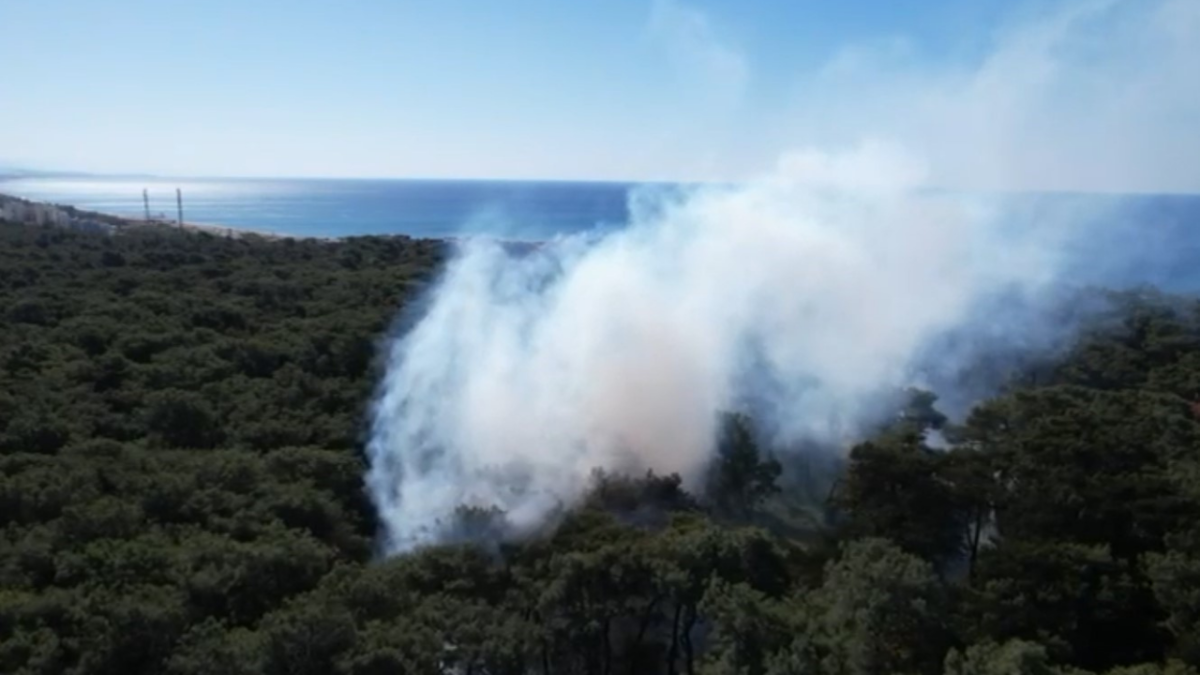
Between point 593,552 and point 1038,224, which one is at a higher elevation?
point 1038,224

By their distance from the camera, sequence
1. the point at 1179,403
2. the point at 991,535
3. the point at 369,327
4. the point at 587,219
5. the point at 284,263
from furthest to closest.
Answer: the point at 587,219 → the point at 284,263 → the point at 369,327 → the point at 1179,403 → the point at 991,535

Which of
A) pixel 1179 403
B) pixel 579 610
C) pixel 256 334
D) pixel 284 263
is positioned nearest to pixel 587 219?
pixel 284 263

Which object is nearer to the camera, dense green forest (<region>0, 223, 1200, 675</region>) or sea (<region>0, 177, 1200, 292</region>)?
dense green forest (<region>0, 223, 1200, 675</region>)

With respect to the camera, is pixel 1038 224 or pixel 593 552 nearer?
pixel 593 552

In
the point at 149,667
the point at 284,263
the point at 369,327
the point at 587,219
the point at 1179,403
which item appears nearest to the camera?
the point at 149,667

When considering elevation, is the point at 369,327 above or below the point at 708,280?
below

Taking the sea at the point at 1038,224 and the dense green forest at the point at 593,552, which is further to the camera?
the sea at the point at 1038,224

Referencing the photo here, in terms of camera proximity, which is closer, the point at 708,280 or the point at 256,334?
A: the point at 708,280

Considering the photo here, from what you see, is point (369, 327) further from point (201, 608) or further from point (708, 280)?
point (201, 608)
